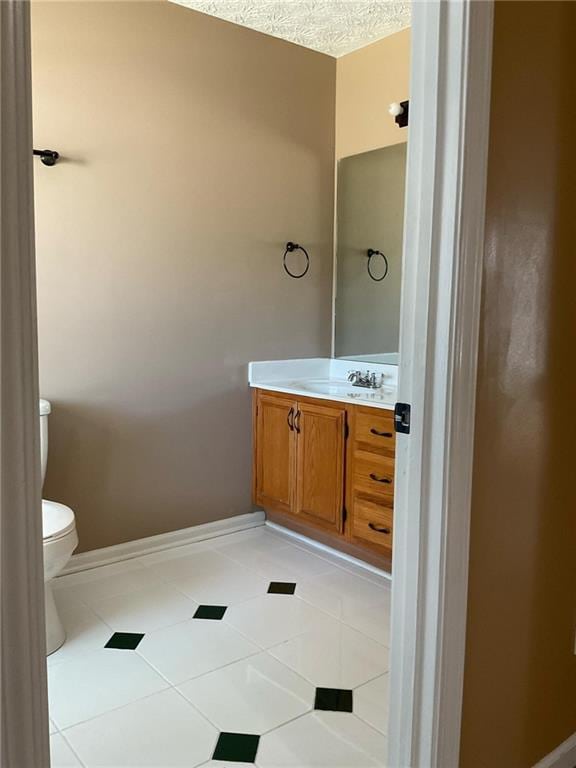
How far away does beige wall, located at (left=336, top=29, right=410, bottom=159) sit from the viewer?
10.3 ft

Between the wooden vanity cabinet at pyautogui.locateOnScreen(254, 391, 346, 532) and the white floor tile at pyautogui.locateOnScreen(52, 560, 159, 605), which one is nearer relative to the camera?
the white floor tile at pyautogui.locateOnScreen(52, 560, 159, 605)

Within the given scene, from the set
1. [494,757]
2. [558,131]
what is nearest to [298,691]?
[494,757]

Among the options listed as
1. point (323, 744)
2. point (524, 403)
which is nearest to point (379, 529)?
point (323, 744)

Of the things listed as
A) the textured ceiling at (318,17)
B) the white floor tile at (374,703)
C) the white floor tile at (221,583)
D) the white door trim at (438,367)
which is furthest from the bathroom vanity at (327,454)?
the textured ceiling at (318,17)

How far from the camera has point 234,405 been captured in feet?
10.8

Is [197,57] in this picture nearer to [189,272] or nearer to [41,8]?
[41,8]

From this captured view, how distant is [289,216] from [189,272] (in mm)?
667

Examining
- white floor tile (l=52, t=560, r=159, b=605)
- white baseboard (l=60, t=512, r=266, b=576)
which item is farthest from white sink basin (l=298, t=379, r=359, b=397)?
white floor tile (l=52, t=560, r=159, b=605)

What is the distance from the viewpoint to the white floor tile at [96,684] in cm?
188

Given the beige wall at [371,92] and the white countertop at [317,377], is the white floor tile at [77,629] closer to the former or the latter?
the white countertop at [317,377]

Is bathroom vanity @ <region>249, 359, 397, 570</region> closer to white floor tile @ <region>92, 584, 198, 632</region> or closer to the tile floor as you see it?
the tile floor

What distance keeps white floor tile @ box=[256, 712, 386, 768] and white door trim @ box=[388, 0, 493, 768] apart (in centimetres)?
34

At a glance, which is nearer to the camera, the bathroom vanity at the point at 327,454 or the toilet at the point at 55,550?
the toilet at the point at 55,550

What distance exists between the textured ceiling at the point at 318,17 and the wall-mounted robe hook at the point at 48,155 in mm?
932
